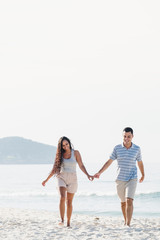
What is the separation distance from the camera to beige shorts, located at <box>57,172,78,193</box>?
7.38 m

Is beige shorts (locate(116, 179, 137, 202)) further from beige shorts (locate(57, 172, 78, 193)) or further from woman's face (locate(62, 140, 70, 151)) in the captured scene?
woman's face (locate(62, 140, 70, 151))

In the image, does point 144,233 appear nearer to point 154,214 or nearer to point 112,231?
point 112,231

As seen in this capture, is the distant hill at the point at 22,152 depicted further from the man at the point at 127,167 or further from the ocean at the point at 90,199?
the man at the point at 127,167

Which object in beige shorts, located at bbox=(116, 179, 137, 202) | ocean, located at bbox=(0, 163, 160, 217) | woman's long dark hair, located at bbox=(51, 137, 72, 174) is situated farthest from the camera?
ocean, located at bbox=(0, 163, 160, 217)

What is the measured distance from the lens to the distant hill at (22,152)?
15962 centimetres

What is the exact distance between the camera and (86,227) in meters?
7.79

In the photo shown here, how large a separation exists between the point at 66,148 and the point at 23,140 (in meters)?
159

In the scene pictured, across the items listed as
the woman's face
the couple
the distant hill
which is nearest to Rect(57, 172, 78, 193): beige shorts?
the couple

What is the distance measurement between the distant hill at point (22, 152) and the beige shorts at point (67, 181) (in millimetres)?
154231

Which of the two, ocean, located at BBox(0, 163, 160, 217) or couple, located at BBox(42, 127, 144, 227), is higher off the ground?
couple, located at BBox(42, 127, 144, 227)

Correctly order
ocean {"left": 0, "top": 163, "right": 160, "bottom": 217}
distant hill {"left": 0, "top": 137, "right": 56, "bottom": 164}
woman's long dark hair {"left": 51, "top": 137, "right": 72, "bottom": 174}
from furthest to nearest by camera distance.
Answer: distant hill {"left": 0, "top": 137, "right": 56, "bottom": 164}
ocean {"left": 0, "top": 163, "right": 160, "bottom": 217}
woman's long dark hair {"left": 51, "top": 137, "right": 72, "bottom": 174}

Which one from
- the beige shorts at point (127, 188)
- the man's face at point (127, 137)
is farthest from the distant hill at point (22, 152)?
the man's face at point (127, 137)

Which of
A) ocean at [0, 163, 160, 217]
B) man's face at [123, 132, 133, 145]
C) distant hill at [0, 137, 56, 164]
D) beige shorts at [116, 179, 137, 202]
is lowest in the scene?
ocean at [0, 163, 160, 217]

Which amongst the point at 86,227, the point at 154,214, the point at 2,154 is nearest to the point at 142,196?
the point at 154,214
